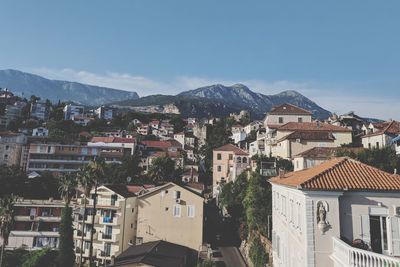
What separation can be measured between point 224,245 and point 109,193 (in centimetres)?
2023

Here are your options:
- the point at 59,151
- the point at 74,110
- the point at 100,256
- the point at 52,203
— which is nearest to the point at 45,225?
the point at 52,203

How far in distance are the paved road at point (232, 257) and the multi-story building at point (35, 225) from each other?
2810 cm

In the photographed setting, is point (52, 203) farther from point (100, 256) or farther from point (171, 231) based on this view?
point (171, 231)

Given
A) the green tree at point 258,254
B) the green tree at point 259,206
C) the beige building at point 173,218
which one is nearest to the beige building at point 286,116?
the beige building at point 173,218

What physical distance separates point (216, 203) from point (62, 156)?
1926 inches

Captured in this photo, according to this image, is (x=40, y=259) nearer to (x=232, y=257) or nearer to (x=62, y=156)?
(x=232, y=257)

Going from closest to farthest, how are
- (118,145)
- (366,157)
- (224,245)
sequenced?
(366,157) → (224,245) → (118,145)

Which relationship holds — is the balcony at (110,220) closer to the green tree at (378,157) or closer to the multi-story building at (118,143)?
the green tree at (378,157)

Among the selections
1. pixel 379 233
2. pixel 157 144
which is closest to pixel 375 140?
pixel 379 233

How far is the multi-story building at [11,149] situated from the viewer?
9681cm

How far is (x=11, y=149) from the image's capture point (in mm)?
97562

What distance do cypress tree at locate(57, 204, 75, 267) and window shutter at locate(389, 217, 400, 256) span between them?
3765cm

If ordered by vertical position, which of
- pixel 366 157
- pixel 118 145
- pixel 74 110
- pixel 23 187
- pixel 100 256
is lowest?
pixel 100 256

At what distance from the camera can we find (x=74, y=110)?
18838cm
